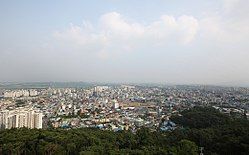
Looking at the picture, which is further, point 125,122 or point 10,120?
point 125,122

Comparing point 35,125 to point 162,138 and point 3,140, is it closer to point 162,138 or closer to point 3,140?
point 3,140

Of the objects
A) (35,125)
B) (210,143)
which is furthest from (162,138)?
(35,125)

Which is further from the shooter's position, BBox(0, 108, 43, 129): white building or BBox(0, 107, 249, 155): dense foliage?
BBox(0, 108, 43, 129): white building

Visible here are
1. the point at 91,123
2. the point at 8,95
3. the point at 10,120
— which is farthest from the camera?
the point at 8,95

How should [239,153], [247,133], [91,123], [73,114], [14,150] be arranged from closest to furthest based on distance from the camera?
[14,150]
[239,153]
[247,133]
[91,123]
[73,114]

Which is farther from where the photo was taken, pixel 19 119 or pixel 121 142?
pixel 19 119

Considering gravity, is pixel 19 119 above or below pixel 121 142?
below

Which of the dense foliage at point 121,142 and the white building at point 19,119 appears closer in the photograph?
the dense foliage at point 121,142

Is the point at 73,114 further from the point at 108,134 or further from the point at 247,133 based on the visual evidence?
the point at 247,133

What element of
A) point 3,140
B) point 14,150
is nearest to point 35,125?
point 3,140
